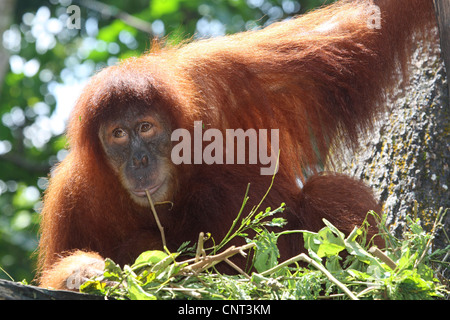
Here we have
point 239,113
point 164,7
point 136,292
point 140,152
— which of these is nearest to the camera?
point 136,292

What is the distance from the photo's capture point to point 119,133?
3.87 meters

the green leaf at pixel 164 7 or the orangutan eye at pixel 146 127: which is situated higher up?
the green leaf at pixel 164 7

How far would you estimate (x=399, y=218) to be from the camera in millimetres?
4316

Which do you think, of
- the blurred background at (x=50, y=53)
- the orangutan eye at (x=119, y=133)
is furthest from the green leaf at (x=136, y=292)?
the blurred background at (x=50, y=53)

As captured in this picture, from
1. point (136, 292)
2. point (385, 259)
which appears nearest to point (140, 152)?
point (136, 292)

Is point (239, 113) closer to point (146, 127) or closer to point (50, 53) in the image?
point (146, 127)

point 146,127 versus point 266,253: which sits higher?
point 146,127

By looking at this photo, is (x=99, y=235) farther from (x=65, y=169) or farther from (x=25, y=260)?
(x=25, y=260)

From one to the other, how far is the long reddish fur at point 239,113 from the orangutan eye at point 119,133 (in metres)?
0.11

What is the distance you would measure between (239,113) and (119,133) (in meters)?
0.81

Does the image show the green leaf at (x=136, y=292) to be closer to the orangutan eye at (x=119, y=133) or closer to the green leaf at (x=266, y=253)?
the green leaf at (x=266, y=253)

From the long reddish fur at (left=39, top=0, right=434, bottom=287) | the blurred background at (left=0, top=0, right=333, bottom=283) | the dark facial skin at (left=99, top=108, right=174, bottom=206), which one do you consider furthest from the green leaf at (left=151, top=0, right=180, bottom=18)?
the dark facial skin at (left=99, top=108, right=174, bottom=206)

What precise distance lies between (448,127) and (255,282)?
93.3 inches

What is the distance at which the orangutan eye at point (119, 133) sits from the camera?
3.85 metres
